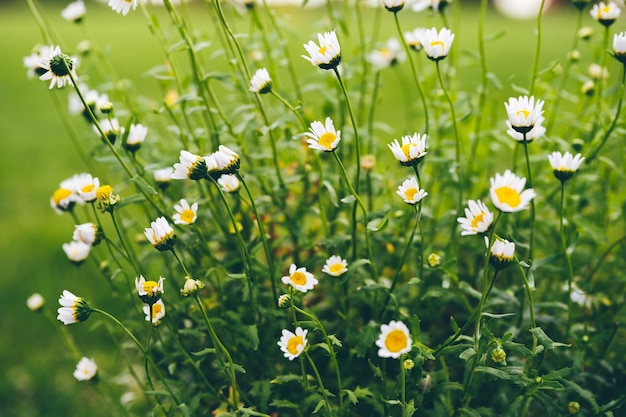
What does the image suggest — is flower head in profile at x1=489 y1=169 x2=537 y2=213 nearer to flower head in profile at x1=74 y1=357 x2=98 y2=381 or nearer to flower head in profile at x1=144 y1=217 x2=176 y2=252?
flower head in profile at x1=144 y1=217 x2=176 y2=252

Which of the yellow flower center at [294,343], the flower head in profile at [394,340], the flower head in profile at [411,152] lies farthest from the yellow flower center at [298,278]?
the flower head in profile at [411,152]

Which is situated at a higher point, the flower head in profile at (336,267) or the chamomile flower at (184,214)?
the chamomile flower at (184,214)

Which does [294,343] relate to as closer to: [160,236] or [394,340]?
[394,340]

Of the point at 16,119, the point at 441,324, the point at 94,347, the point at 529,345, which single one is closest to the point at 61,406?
the point at 94,347

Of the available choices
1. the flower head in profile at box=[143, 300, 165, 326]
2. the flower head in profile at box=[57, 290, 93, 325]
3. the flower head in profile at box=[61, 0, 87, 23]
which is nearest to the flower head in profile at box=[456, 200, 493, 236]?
the flower head in profile at box=[143, 300, 165, 326]

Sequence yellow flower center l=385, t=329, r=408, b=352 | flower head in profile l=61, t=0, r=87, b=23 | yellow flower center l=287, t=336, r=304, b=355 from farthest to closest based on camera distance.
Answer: flower head in profile l=61, t=0, r=87, b=23, yellow flower center l=287, t=336, r=304, b=355, yellow flower center l=385, t=329, r=408, b=352

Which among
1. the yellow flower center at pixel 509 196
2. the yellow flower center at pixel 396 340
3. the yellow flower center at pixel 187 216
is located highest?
the yellow flower center at pixel 509 196

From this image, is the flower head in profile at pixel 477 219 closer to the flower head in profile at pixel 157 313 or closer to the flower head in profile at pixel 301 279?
the flower head in profile at pixel 301 279

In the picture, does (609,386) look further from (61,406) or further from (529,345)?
(61,406)
